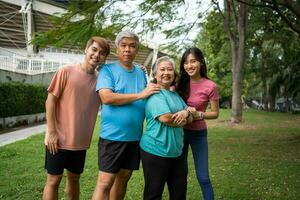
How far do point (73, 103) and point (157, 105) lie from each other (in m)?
0.82

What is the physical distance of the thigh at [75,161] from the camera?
3.96 meters

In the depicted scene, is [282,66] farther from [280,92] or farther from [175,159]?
[175,159]

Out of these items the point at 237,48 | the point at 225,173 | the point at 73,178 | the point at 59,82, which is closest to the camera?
the point at 59,82

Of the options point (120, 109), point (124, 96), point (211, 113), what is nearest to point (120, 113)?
point (120, 109)

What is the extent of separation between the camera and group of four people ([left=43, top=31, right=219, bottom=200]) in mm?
3520

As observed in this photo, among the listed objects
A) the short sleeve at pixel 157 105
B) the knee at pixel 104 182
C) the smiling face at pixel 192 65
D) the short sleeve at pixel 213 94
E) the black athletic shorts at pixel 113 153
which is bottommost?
the knee at pixel 104 182

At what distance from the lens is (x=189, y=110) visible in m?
3.70

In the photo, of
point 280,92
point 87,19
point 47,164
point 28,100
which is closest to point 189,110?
point 47,164

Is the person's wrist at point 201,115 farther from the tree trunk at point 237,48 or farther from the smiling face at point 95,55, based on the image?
the tree trunk at point 237,48

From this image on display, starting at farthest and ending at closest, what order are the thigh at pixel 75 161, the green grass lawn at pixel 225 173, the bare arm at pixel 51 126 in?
the green grass lawn at pixel 225 173
the thigh at pixel 75 161
the bare arm at pixel 51 126

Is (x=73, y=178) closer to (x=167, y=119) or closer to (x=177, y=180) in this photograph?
(x=177, y=180)

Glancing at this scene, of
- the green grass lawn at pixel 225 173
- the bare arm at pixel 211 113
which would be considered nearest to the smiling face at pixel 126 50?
the bare arm at pixel 211 113

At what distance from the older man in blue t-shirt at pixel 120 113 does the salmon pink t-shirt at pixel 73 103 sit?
10.4 inches

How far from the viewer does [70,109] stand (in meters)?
3.81
